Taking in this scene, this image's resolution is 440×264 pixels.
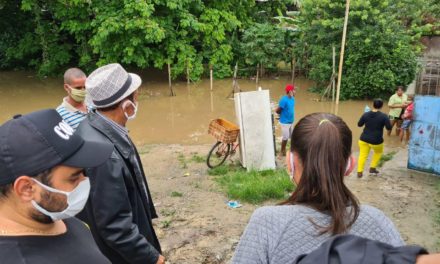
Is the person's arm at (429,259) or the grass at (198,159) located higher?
the person's arm at (429,259)

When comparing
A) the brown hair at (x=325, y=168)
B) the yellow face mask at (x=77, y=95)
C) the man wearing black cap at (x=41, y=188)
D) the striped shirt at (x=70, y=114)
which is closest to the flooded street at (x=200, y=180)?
the striped shirt at (x=70, y=114)

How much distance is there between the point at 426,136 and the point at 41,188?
7424mm

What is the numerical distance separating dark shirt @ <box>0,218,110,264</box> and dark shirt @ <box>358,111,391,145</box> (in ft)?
20.7

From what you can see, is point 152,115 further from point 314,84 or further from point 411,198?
point 411,198

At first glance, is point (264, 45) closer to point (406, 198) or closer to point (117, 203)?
point (406, 198)

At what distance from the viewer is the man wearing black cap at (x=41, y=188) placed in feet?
5.08

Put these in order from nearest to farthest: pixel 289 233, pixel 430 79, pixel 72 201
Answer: pixel 289 233, pixel 72 201, pixel 430 79

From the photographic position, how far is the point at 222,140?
8.05 meters

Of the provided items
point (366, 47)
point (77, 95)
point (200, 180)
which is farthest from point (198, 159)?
point (366, 47)

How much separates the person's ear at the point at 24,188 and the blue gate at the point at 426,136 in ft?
23.6

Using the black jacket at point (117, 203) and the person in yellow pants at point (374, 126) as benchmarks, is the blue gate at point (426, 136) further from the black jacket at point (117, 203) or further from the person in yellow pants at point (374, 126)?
the black jacket at point (117, 203)

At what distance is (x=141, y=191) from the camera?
9.16 ft

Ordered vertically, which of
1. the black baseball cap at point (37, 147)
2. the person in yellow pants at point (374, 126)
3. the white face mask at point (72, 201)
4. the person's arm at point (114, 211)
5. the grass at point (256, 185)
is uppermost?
the black baseball cap at point (37, 147)

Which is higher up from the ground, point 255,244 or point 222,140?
point 255,244
